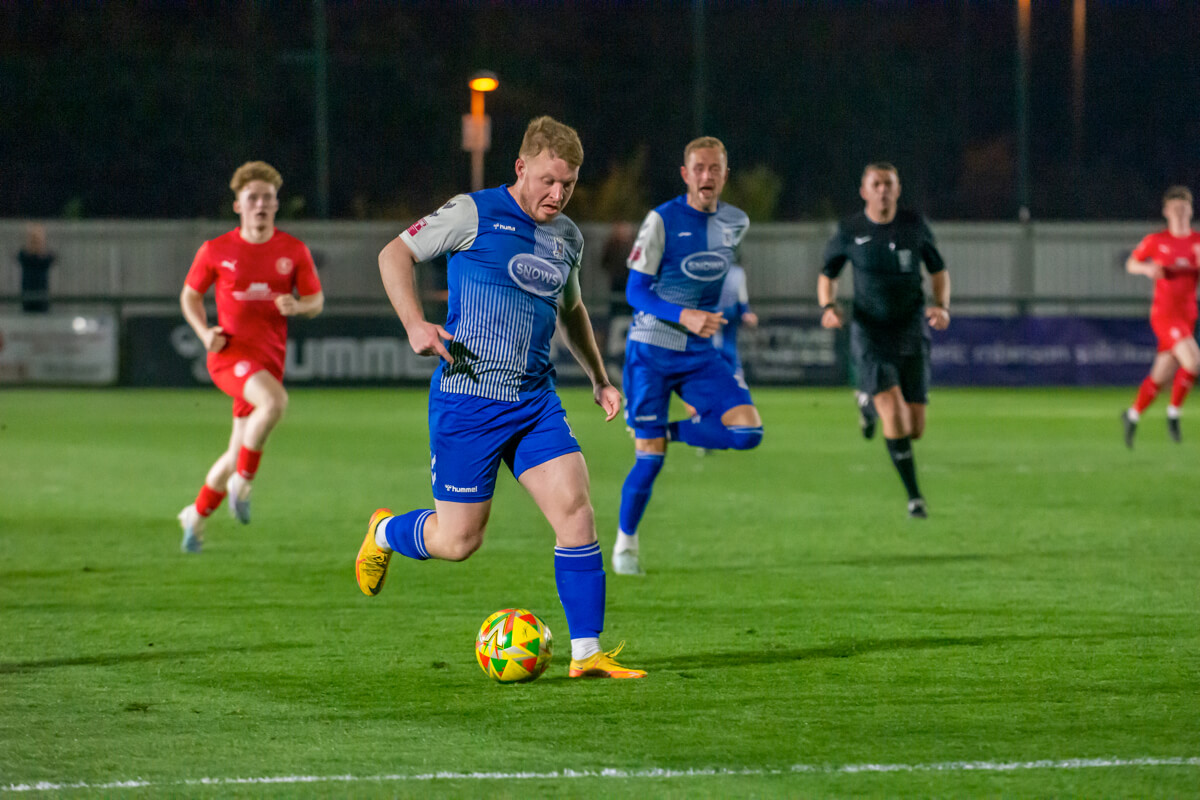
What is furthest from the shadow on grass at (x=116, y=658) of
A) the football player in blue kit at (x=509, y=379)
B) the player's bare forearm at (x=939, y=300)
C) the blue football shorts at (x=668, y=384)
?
the player's bare forearm at (x=939, y=300)

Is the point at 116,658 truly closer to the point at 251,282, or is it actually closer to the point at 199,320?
the point at 199,320

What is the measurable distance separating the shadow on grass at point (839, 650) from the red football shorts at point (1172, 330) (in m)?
9.96

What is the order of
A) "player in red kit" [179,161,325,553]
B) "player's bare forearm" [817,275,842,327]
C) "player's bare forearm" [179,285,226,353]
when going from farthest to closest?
"player's bare forearm" [817,275,842,327] → "player in red kit" [179,161,325,553] → "player's bare forearm" [179,285,226,353]

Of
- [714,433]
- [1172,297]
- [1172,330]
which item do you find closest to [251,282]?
[714,433]

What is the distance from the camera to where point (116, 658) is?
6.28 m

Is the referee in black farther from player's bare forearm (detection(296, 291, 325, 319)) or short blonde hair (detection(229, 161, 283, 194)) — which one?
short blonde hair (detection(229, 161, 283, 194))

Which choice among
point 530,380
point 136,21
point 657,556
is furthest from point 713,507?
point 136,21

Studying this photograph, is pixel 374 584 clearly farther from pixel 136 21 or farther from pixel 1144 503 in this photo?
pixel 136 21

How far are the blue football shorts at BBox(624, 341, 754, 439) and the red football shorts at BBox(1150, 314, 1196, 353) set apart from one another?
847 cm

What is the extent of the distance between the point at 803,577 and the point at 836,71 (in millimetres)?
37475

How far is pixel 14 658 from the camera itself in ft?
20.6

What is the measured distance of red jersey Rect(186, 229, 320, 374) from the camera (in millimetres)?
9711

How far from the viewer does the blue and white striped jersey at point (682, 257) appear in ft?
28.6

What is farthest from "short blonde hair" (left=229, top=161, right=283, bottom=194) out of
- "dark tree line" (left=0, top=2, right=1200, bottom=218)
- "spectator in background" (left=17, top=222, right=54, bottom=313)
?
"dark tree line" (left=0, top=2, right=1200, bottom=218)
